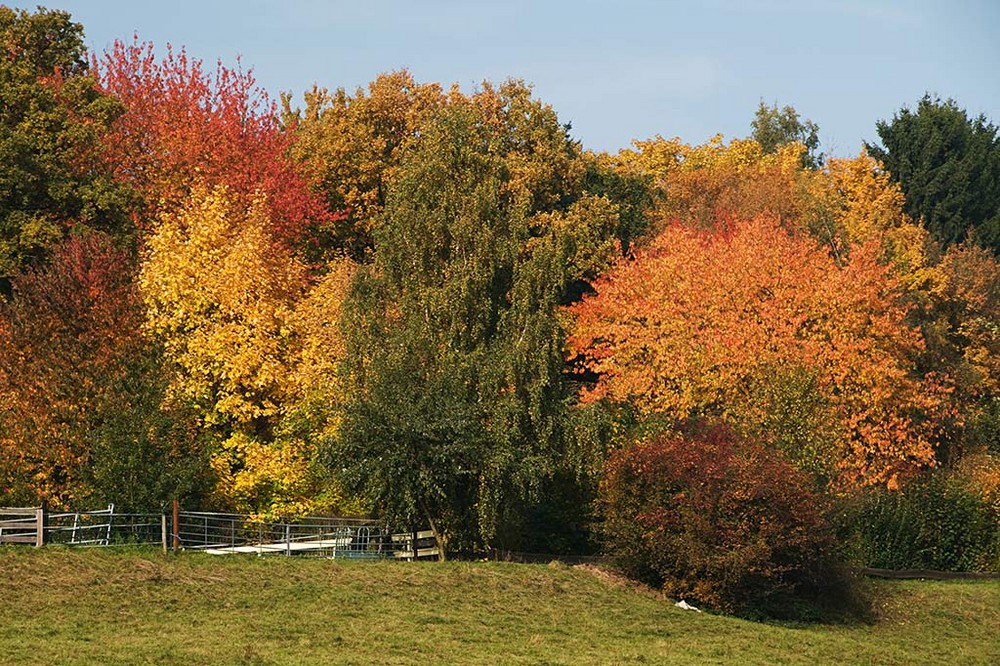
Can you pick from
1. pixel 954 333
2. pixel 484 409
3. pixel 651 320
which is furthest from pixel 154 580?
pixel 954 333

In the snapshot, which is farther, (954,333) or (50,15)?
A: (954,333)

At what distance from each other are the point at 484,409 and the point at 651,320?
11.8m

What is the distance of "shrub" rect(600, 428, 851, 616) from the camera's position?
40906 millimetres

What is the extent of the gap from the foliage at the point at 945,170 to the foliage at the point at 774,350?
36.1 meters

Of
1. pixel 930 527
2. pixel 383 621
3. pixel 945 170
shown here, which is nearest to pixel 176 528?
pixel 383 621

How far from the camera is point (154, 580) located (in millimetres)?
37344

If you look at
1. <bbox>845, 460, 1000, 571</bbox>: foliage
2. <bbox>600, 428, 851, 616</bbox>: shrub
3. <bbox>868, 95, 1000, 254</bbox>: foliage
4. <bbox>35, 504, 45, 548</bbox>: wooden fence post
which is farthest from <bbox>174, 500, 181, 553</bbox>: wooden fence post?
<bbox>868, 95, 1000, 254</bbox>: foliage

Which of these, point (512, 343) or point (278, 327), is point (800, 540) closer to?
point (512, 343)

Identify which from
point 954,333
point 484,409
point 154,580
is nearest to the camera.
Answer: point 154,580

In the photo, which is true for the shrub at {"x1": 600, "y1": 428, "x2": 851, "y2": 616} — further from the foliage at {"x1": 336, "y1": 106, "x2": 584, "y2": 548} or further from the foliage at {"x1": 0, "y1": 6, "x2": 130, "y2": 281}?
the foliage at {"x1": 0, "y1": 6, "x2": 130, "y2": 281}

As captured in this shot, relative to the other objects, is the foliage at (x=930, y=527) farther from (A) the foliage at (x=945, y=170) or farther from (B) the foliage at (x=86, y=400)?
(A) the foliage at (x=945, y=170)

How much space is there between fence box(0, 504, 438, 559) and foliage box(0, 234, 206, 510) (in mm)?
935

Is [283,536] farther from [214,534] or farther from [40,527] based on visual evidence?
[40,527]

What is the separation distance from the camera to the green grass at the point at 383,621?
31.9m
